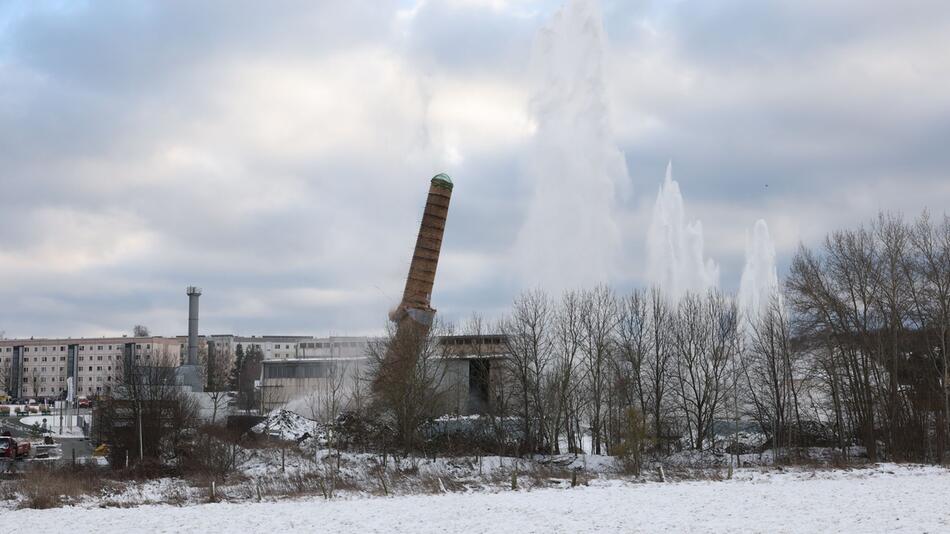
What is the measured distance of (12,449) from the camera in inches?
1742

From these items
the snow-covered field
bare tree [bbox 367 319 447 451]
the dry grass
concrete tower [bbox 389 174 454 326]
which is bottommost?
the snow-covered field

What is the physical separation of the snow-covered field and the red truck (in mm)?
22805

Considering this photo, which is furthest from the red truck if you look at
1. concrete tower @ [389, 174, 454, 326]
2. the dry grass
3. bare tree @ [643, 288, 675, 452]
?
bare tree @ [643, 288, 675, 452]

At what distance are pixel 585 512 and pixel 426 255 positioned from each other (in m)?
25.3

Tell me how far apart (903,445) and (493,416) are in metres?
19.3

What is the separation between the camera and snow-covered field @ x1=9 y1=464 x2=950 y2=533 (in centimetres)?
1889

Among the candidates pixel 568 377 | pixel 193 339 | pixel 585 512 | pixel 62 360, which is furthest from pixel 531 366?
pixel 62 360

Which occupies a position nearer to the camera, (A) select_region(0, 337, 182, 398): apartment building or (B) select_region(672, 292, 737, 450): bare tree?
(B) select_region(672, 292, 737, 450): bare tree

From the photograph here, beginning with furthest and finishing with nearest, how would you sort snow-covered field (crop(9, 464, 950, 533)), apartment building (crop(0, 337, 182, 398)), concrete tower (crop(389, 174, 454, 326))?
apartment building (crop(0, 337, 182, 398))
concrete tower (crop(389, 174, 454, 326))
snow-covered field (crop(9, 464, 950, 533))

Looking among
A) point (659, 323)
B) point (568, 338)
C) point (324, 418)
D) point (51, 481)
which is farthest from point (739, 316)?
point (51, 481)

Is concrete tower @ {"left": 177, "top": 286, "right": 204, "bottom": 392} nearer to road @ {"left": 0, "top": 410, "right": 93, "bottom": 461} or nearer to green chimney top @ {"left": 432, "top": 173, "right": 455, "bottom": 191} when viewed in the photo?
road @ {"left": 0, "top": 410, "right": 93, "bottom": 461}

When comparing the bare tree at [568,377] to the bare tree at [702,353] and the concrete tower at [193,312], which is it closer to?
the bare tree at [702,353]

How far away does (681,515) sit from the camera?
20.7 meters

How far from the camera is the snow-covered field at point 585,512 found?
18.9 meters
